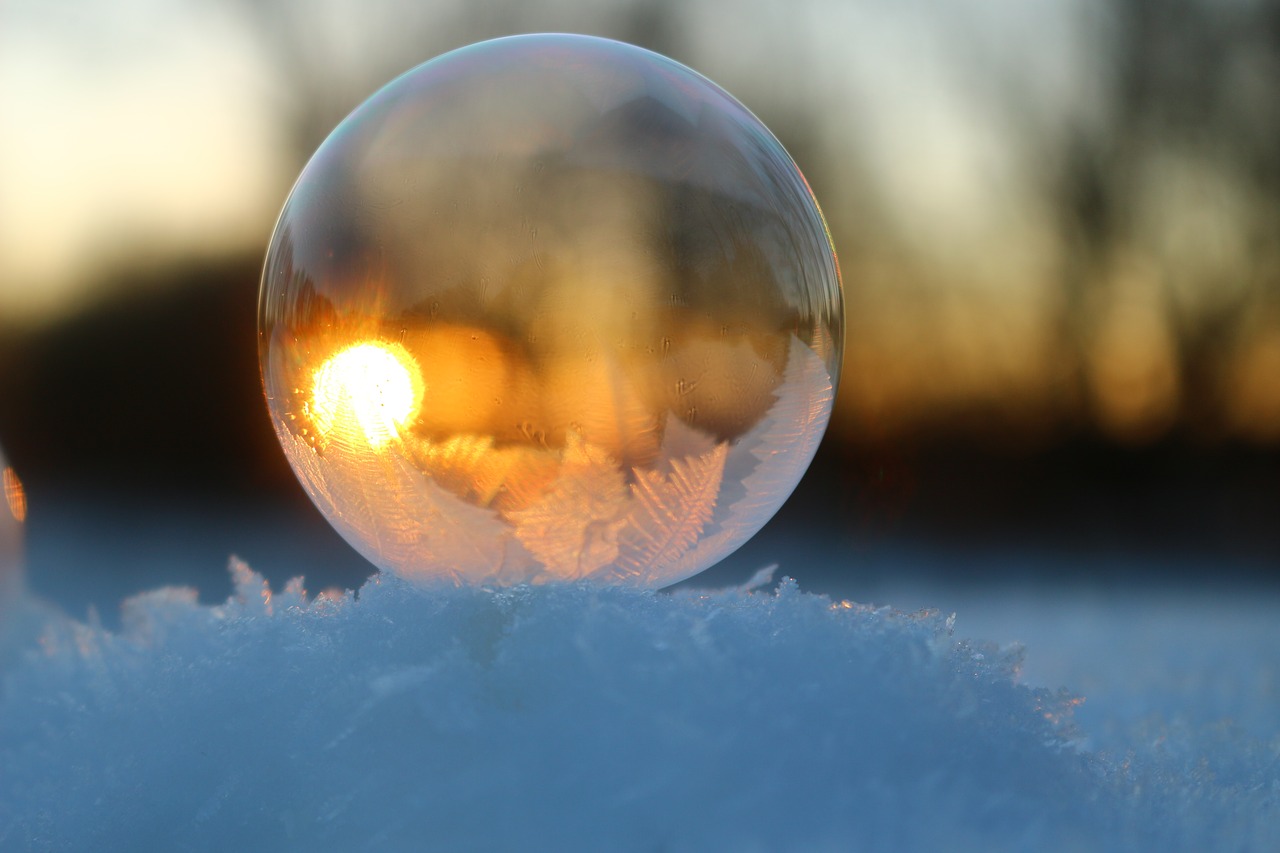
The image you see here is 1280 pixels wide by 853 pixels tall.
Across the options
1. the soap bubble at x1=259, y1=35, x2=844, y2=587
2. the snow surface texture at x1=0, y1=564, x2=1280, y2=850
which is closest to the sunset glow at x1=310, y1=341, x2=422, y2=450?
the soap bubble at x1=259, y1=35, x2=844, y2=587

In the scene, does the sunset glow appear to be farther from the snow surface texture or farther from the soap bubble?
the snow surface texture

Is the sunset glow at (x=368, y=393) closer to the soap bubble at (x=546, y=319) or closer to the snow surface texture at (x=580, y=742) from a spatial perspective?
the soap bubble at (x=546, y=319)

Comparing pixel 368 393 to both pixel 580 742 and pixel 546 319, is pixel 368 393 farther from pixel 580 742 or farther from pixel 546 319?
pixel 580 742

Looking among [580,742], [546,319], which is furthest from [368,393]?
[580,742]

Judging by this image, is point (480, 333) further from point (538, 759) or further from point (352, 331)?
point (538, 759)

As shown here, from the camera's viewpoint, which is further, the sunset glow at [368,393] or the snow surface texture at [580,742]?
the sunset glow at [368,393]

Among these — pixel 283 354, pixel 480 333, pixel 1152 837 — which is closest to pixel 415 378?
pixel 480 333

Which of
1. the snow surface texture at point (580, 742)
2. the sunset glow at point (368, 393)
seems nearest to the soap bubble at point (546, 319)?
the sunset glow at point (368, 393)
